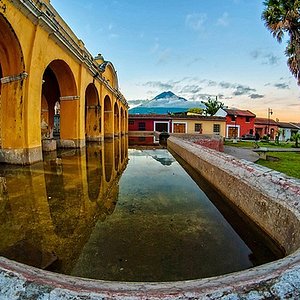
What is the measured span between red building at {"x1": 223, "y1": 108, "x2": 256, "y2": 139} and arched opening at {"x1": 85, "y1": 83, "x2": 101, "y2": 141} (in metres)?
30.0

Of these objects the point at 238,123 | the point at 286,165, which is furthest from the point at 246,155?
the point at 238,123

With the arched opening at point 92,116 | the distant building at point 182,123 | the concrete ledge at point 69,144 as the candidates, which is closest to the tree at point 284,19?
the arched opening at point 92,116

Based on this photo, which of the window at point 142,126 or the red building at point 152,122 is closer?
the red building at point 152,122

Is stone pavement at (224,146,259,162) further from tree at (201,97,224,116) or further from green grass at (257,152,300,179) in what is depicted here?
tree at (201,97,224,116)

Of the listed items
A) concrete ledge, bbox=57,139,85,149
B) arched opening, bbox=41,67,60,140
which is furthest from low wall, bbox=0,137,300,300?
arched opening, bbox=41,67,60,140

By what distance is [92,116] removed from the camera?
1739cm

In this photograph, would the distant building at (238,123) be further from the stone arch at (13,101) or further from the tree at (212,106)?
the stone arch at (13,101)

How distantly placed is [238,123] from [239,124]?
290 mm

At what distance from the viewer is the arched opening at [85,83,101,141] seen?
17234 mm

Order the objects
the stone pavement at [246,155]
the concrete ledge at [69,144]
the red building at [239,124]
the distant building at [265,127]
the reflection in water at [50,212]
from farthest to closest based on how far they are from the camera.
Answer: the distant building at [265,127]
the red building at [239,124]
the concrete ledge at [69,144]
the stone pavement at [246,155]
the reflection in water at [50,212]

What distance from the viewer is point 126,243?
2.59 meters

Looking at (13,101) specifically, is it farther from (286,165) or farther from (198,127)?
(198,127)

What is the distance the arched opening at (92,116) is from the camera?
17.2 meters

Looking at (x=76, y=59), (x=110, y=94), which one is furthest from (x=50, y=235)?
(x=110, y=94)
